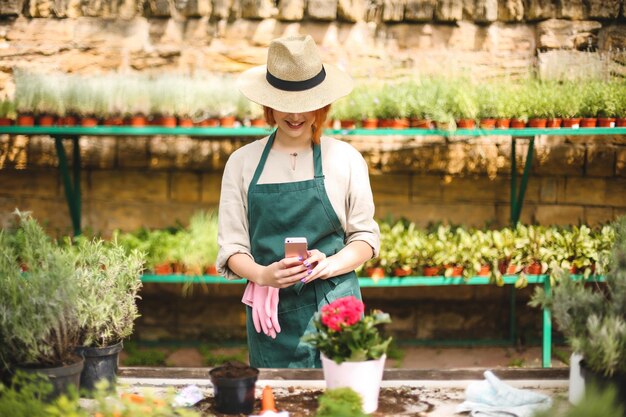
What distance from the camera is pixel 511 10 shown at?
15.5 ft

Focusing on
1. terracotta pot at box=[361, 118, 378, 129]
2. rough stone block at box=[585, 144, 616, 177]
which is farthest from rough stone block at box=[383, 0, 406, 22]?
rough stone block at box=[585, 144, 616, 177]

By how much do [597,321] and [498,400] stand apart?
0.34 metres

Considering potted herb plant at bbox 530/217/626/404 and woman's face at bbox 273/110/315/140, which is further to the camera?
woman's face at bbox 273/110/315/140

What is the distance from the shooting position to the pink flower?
1.66m

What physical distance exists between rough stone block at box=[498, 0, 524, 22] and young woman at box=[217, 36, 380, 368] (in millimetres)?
2635

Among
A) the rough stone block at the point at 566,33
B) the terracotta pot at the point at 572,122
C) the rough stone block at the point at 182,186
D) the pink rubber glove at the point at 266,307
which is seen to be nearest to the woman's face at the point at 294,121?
the pink rubber glove at the point at 266,307

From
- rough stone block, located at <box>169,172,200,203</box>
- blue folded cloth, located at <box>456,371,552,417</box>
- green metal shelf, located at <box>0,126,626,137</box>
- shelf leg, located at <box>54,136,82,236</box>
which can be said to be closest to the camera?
blue folded cloth, located at <box>456,371,552,417</box>

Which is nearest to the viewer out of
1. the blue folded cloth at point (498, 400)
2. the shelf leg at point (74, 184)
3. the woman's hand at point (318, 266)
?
the blue folded cloth at point (498, 400)

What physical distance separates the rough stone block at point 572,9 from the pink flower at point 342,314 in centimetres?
364

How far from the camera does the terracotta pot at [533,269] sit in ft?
13.7

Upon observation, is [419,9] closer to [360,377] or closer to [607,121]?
[607,121]

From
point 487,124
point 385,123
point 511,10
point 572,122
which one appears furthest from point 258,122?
point 511,10

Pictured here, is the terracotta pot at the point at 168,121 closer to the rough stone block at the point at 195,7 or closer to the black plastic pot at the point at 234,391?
the rough stone block at the point at 195,7

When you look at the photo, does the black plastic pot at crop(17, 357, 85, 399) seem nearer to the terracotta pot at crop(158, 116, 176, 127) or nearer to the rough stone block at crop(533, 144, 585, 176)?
the terracotta pot at crop(158, 116, 176, 127)
